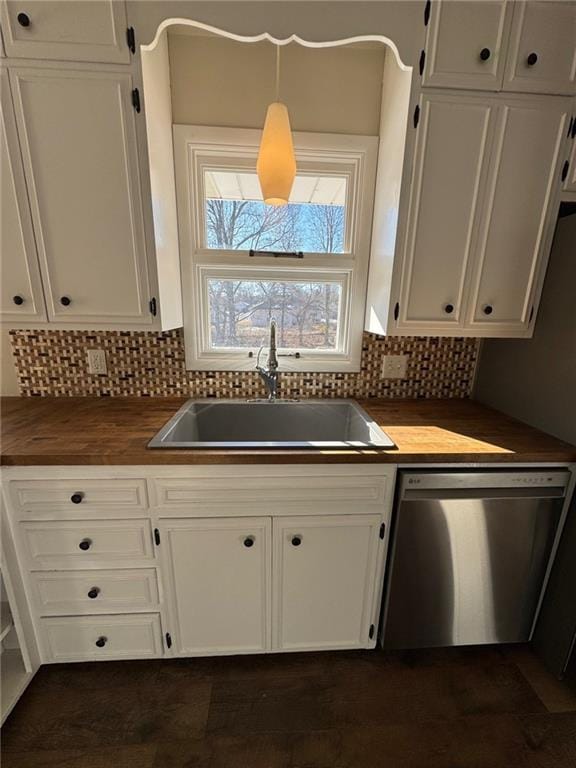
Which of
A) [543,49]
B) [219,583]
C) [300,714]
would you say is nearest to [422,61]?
[543,49]

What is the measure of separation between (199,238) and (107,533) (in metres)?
1.36

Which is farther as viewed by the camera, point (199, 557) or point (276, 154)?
point (199, 557)

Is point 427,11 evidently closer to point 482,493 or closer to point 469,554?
point 482,493

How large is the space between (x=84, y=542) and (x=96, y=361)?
2.81 feet

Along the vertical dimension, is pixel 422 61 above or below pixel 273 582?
above

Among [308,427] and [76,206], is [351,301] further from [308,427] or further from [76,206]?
[76,206]

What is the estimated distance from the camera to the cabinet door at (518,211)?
1.21 metres

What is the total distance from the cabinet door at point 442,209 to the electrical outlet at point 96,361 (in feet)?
4.70

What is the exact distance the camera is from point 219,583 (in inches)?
48.7

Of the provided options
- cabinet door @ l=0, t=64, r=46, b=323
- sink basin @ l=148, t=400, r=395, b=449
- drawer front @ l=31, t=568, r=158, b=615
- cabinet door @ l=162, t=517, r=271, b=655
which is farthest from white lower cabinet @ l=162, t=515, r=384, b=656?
cabinet door @ l=0, t=64, r=46, b=323

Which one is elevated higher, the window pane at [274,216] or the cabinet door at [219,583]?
the window pane at [274,216]

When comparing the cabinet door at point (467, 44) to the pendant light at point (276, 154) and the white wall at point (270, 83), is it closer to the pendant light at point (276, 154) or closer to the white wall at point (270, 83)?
the white wall at point (270, 83)

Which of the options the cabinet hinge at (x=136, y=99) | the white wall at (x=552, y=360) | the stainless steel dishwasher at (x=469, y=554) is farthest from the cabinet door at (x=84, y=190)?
the white wall at (x=552, y=360)

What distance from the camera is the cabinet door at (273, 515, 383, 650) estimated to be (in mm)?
1215
